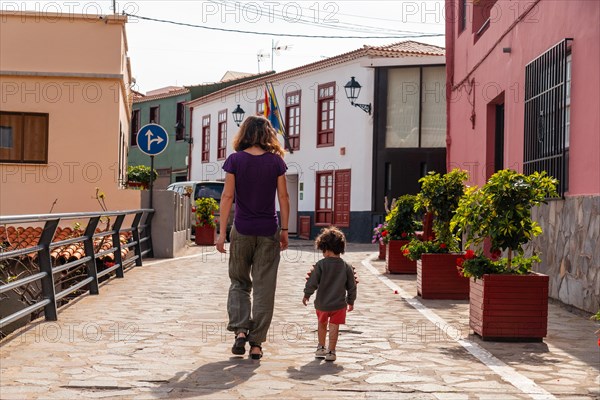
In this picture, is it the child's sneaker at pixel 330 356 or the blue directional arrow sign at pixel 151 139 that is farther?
the blue directional arrow sign at pixel 151 139

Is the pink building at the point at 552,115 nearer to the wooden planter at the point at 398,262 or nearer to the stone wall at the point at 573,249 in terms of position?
the stone wall at the point at 573,249

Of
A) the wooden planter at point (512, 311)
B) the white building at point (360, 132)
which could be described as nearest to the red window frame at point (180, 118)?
the white building at point (360, 132)

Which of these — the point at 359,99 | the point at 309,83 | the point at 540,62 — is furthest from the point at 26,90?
the point at 309,83

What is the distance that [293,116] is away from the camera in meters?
34.4

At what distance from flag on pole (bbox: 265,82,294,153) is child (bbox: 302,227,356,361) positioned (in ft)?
88.8

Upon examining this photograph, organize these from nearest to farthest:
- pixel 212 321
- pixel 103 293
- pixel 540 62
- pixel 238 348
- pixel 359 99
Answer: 1. pixel 238 348
2. pixel 212 321
3. pixel 103 293
4. pixel 540 62
5. pixel 359 99

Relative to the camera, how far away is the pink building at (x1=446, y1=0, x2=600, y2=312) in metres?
9.87

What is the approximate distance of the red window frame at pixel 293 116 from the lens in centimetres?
3394

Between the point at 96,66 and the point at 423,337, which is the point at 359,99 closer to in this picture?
the point at 96,66

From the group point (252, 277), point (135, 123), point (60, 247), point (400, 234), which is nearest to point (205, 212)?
point (400, 234)

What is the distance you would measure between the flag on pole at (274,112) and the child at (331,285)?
27.1 meters

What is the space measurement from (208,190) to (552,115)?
58.8 ft

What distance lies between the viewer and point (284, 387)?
18.7 feet

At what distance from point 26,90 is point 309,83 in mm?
15555
